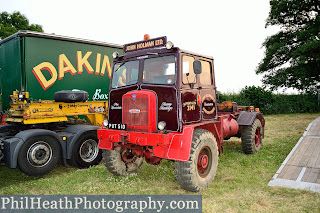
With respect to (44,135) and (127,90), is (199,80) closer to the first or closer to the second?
(127,90)

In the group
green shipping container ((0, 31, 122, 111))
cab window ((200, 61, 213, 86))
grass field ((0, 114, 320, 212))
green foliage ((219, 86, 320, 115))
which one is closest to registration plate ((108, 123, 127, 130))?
grass field ((0, 114, 320, 212))

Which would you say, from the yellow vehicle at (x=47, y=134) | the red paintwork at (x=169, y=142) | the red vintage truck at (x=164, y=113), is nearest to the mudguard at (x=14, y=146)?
the yellow vehicle at (x=47, y=134)

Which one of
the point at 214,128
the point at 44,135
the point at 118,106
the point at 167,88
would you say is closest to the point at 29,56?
the point at 44,135

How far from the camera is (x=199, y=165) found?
5828 millimetres

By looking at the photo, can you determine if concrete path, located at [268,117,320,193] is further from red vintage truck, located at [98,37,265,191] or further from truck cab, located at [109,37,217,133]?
truck cab, located at [109,37,217,133]

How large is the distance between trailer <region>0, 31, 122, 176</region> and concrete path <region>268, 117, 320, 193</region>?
5079 millimetres

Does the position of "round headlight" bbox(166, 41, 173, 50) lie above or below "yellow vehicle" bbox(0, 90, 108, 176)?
above

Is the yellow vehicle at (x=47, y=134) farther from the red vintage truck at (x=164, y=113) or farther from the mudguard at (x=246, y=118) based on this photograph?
the mudguard at (x=246, y=118)

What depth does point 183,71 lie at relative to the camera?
5.73m

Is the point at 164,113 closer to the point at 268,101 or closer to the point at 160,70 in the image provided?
the point at 160,70

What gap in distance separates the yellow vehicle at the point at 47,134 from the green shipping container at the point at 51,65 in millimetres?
566

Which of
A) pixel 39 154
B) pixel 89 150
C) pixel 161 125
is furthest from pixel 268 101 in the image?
pixel 39 154

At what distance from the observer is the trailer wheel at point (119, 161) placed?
6.48 metres

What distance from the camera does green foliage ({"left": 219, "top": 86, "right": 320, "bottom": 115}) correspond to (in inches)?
961
